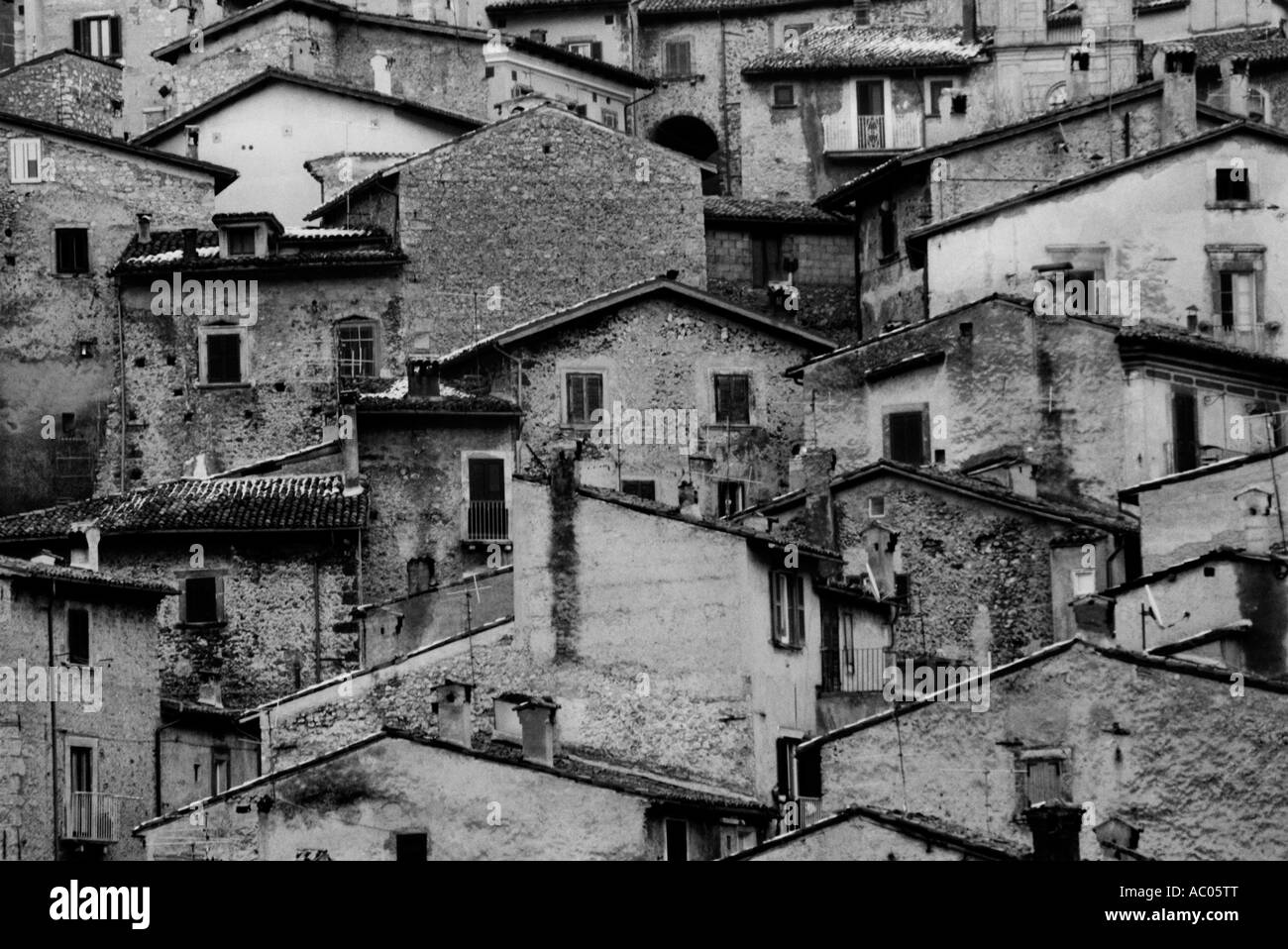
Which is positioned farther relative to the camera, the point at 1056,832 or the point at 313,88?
the point at 313,88

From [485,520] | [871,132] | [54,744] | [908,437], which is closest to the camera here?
[54,744]

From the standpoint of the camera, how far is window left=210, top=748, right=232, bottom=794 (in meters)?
62.2

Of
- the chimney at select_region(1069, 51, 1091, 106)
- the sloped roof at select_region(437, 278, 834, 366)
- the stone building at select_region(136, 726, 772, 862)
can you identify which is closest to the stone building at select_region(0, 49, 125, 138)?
the sloped roof at select_region(437, 278, 834, 366)

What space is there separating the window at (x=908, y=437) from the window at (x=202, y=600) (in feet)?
36.0

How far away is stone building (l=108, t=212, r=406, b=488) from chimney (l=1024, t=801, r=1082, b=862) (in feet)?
91.0

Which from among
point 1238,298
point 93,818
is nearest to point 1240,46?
point 1238,298

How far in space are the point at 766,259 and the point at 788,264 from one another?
0.43 meters

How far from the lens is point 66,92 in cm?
8319

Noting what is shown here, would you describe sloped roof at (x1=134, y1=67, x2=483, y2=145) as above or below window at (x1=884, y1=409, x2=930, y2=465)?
above

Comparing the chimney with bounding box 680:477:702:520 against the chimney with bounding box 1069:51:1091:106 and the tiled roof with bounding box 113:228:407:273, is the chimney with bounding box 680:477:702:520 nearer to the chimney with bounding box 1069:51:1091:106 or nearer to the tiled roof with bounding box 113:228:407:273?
the tiled roof with bounding box 113:228:407:273

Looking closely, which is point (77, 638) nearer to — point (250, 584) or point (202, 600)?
point (202, 600)

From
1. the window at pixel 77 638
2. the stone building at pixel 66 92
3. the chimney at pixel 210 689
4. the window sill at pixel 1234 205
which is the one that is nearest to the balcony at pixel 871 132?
the window sill at pixel 1234 205
